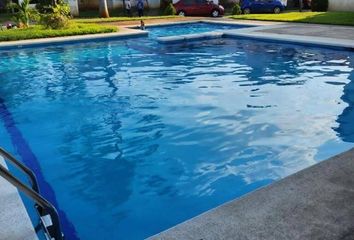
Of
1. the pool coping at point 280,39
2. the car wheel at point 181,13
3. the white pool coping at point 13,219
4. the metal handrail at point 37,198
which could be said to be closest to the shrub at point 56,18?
the pool coping at point 280,39

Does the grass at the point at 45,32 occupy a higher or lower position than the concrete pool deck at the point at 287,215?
higher

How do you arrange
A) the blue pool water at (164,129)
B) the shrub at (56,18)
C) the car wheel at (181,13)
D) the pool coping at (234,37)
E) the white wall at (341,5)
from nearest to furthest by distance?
the blue pool water at (164,129) → the pool coping at (234,37) → the shrub at (56,18) → the white wall at (341,5) → the car wheel at (181,13)

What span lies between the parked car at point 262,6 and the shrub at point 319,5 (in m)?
2.54

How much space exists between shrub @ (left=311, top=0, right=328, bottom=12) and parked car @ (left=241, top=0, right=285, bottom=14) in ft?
8.33

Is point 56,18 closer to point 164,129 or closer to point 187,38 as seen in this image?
point 187,38

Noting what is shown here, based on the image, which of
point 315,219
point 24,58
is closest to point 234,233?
point 315,219

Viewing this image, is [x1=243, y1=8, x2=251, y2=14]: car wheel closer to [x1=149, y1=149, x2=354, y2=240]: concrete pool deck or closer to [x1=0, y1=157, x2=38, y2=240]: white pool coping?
[x1=149, y1=149, x2=354, y2=240]: concrete pool deck

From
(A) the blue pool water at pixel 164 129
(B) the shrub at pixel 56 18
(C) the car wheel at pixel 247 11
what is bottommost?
(A) the blue pool water at pixel 164 129

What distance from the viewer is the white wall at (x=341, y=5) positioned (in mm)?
28188

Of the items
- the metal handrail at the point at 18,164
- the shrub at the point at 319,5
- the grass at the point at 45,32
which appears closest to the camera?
the metal handrail at the point at 18,164

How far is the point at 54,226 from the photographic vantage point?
3.07m

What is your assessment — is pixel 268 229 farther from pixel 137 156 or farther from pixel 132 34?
pixel 132 34

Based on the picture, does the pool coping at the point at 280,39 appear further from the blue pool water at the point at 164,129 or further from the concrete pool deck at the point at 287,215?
the concrete pool deck at the point at 287,215

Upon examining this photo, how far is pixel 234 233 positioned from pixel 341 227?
868mm
